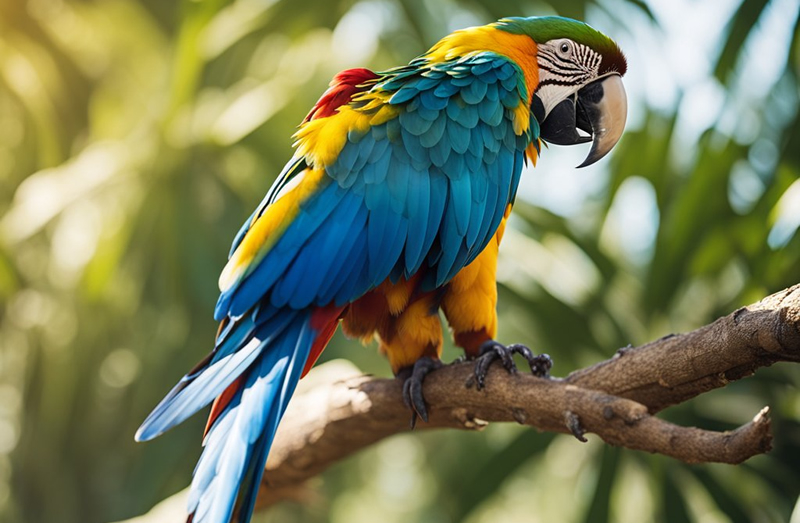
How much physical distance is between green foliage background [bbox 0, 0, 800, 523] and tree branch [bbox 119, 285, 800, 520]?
938mm

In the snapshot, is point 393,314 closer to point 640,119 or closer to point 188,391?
point 188,391

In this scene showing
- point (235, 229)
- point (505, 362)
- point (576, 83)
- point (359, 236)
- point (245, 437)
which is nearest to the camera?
point (245, 437)

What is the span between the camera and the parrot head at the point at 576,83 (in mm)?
1584

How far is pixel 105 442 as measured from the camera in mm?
4328

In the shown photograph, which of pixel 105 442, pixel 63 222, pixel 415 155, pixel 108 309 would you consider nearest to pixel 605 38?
pixel 415 155

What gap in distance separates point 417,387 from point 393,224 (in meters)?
0.36

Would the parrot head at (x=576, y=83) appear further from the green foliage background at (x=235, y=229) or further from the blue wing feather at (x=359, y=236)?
the green foliage background at (x=235, y=229)

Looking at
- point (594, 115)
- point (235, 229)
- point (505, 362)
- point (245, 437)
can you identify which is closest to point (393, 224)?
point (505, 362)

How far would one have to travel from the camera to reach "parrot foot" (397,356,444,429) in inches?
59.3

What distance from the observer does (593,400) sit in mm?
1175

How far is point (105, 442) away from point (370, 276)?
355 centimetres

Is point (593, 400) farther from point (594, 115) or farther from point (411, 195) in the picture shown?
point (594, 115)

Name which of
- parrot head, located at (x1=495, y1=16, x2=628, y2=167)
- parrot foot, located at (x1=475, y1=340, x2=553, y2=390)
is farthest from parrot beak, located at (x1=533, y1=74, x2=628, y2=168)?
parrot foot, located at (x1=475, y1=340, x2=553, y2=390)

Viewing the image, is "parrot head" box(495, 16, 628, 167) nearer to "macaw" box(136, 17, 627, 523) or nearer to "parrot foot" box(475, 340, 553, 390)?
"macaw" box(136, 17, 627, 523)
